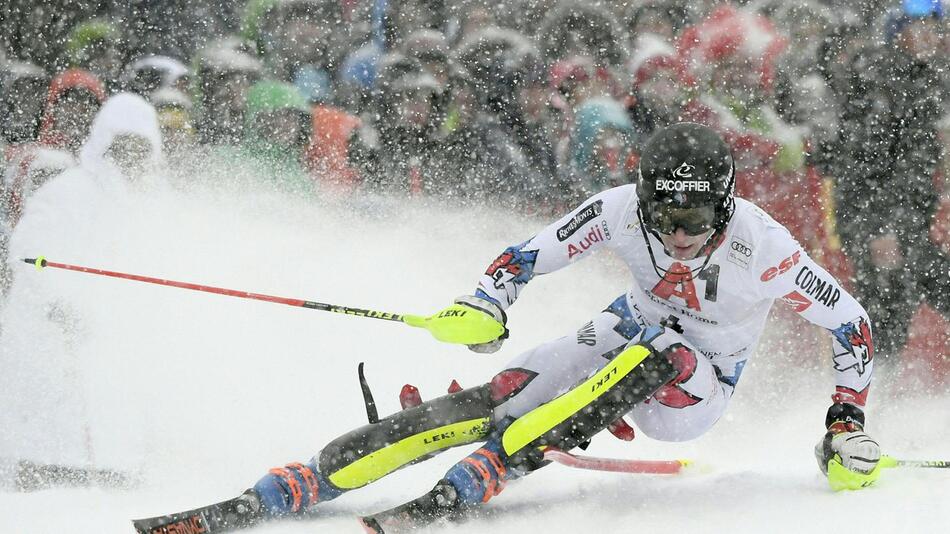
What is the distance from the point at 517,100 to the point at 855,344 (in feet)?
9.53

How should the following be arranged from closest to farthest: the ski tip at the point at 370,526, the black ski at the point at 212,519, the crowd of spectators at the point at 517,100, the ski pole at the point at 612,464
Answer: the ski tip at the point at 370,526
the black ski at the point at 212,519
the ski pole at the point at 612,464
the crowd of spectators at the point at 517,100

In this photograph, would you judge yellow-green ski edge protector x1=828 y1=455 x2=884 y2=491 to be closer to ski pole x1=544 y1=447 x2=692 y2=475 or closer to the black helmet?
ski pole x1=544 y1=447 x2=692 y2=475

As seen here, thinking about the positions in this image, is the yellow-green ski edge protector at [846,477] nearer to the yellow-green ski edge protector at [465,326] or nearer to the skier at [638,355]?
the skier at [638,355]

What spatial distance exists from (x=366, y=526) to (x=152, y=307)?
303cm

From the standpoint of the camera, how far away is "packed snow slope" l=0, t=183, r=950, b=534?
3365mm

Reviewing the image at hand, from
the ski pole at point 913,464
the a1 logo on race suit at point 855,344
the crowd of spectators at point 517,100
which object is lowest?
the ski pole at point 913,464

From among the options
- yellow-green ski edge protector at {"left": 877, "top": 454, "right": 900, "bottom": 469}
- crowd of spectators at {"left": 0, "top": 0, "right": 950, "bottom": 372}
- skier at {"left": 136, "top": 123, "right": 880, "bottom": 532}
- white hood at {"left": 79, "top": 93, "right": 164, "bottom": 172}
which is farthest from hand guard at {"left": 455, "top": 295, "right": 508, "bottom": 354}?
white hood at {"left": 79, "top": 93, "right": 164, "bottom": 172}

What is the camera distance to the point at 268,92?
6.27m

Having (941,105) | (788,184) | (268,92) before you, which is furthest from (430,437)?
(268,92)

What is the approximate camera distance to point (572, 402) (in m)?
3.13

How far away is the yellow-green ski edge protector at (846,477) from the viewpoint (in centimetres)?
334

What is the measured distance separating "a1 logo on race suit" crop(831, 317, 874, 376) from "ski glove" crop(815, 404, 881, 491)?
0.15 meters

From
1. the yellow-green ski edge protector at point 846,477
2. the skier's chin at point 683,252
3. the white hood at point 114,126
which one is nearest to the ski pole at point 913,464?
the yellow-green ski edge protector at point 846,477

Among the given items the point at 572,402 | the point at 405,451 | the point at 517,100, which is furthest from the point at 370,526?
the point at 517,100
